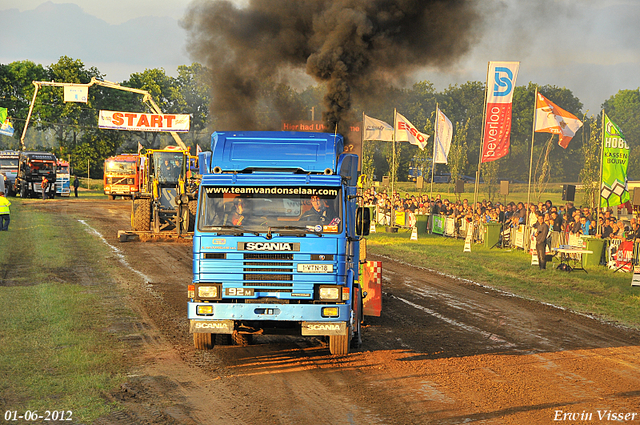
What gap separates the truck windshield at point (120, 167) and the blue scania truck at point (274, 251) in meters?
42.1

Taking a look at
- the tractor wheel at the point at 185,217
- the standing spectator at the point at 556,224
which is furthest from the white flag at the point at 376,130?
the tractor wheel at the point at 185,217

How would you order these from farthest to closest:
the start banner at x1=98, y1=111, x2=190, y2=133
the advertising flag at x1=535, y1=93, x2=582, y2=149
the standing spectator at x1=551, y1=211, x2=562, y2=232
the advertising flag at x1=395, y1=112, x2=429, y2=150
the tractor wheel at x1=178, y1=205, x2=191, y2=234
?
1. the start banner at x1=98, y1=111, x2=190, y2=133
2. the advertising flag at x1=395, y1=112, x2=429, y2=150
3. the advertising flag at x1=535, y1=93, x2=582, y2=149
4. the standing spectator at x1=551, y1=211, x2=562, y2=232
5. the tractor wheel at x1=178, y1=205, x2=191, y2=234

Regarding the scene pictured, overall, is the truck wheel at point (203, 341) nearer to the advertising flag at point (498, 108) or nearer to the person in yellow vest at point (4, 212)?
the advertising flag at point (498, 108)

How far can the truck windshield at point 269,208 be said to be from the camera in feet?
28.8

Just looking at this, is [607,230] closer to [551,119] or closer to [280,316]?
[551,119]

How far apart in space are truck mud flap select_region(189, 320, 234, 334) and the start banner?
40697 mm

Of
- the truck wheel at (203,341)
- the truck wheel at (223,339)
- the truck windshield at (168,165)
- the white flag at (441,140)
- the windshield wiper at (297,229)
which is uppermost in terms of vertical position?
the white flag at (441,140)

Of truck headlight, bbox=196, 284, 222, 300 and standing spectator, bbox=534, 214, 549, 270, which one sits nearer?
truck headlight, bbox=196, 284, 222, 300

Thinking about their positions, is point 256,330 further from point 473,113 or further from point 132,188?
point 473,113

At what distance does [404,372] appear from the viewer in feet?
28.5

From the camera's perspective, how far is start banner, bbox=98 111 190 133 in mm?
48281

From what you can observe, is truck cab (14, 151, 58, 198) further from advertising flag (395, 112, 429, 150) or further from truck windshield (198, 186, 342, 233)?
truck windshield (198, 186, 342, 233)

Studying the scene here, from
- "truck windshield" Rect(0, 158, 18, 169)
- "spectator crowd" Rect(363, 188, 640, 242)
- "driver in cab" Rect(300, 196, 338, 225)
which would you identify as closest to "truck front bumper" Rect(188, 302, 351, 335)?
"driver in cab" Rect(300, 196, 338, 225)

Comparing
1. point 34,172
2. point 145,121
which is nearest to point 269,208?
point 145,121
